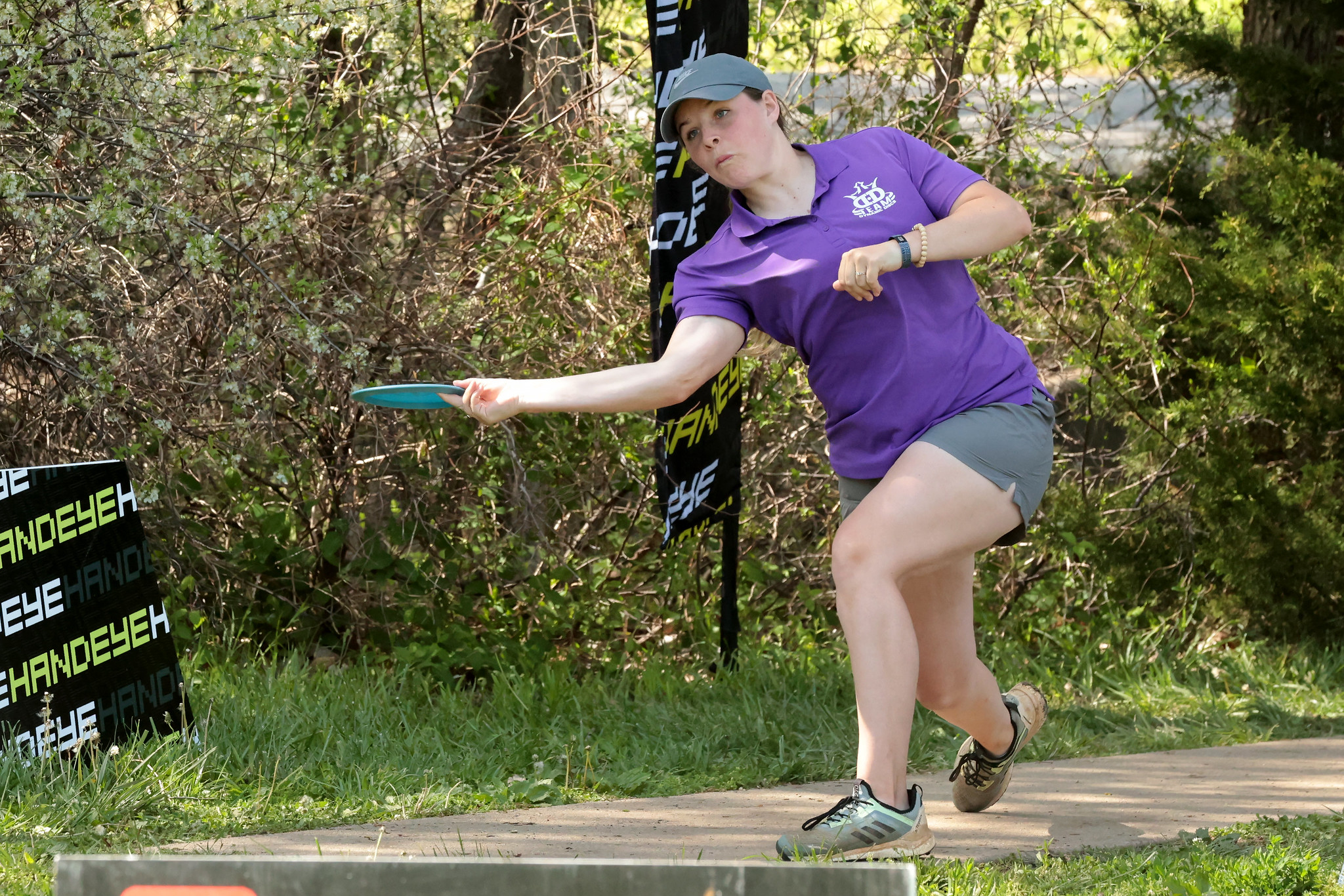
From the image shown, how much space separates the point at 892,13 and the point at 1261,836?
16.5 feet

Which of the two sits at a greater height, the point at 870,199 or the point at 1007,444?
the point at 870,199

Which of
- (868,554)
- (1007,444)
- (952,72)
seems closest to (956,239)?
(1007,444)

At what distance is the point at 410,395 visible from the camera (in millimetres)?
3393

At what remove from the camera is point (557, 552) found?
6410 mm

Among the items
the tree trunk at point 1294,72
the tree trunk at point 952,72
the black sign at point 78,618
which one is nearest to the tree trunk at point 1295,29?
the tree trunk at point 1294,72

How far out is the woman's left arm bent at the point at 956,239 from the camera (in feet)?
10.4

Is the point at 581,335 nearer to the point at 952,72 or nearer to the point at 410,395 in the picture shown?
the point at 952,72

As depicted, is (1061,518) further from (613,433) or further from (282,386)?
(282,386)

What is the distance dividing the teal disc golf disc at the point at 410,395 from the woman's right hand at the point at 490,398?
0.02 m

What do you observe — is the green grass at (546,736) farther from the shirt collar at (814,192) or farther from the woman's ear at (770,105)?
the woman's ear at (770,105)

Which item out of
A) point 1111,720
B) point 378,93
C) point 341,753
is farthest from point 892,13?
point 341,753

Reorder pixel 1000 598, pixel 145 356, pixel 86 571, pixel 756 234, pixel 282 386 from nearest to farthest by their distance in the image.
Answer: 1. pixel 756 234
2. pixel 86 571
3. pixel 145 356
4. pixel 282 386
5. pixel 1000 598

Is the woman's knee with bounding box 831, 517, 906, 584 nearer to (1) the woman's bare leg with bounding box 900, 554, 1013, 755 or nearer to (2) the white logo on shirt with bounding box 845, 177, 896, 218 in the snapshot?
(1) the woman's bare leg with bounding box 900, 554, 1013, 755

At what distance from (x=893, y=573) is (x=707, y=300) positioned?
0.83 meters
